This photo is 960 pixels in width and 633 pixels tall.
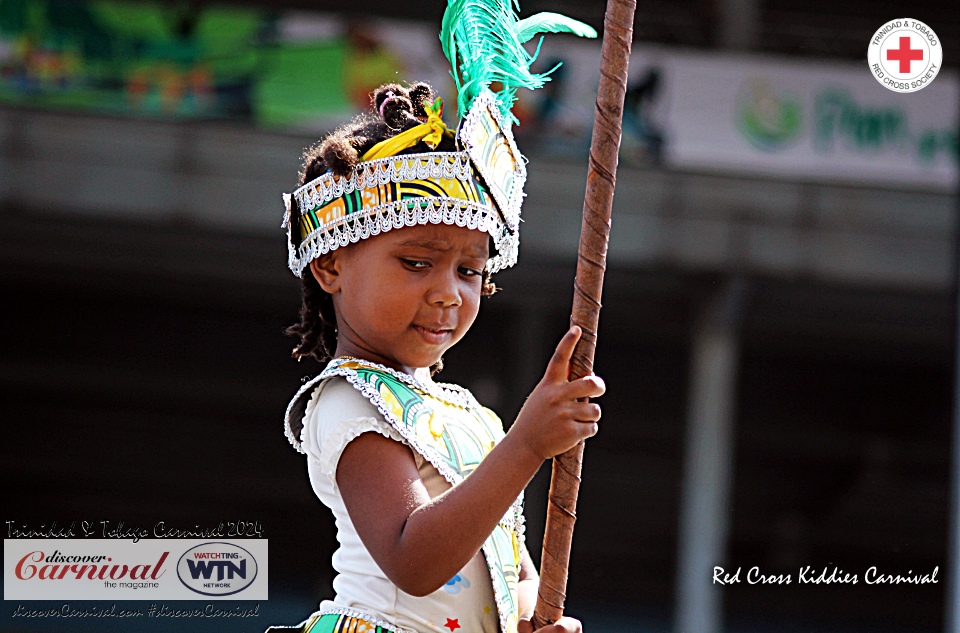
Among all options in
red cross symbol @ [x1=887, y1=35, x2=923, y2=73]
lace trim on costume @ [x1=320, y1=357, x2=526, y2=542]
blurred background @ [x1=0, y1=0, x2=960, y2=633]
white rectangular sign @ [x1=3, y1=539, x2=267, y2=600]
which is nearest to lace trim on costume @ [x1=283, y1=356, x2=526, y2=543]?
lace trim on costume @ [x1=320, y1=357, x2=526, y2=542]

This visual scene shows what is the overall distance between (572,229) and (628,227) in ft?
1.42

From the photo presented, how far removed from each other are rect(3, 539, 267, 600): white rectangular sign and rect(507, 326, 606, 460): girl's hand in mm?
2283

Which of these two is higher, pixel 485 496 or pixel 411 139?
pixel 411 139

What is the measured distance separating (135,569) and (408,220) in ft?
8.24

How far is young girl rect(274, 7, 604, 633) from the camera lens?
1.52 m

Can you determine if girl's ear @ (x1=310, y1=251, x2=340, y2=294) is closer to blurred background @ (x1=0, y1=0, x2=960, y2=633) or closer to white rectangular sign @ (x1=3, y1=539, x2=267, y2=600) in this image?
white rectangular sign @ (x1=3, y1=539, x2=267, y2=600)

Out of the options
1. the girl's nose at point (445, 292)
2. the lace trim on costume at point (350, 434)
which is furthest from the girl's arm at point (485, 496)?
the girl's nose at point (445, 292)

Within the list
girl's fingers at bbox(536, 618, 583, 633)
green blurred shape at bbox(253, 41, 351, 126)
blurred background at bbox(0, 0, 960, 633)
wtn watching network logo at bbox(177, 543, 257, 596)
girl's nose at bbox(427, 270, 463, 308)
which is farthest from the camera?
blurred background at bbox(0, 0, 960, 633)

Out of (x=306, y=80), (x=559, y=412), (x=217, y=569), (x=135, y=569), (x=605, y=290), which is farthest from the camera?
(x=605, y=290)

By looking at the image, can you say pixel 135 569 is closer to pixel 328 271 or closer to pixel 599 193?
pixel 328 271

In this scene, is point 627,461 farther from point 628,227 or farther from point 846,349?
point 628,227

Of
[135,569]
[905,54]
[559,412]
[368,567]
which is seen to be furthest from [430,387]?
[905,54]

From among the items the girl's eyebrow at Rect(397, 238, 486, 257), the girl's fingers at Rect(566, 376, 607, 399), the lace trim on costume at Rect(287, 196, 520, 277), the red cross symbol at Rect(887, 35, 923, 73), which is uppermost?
the red cross symbol at Rect(887, 35, 923, 73)

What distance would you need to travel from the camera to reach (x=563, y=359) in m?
1.38
